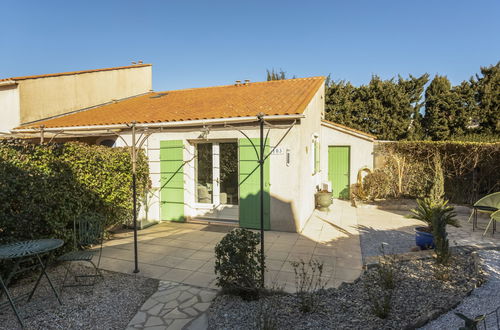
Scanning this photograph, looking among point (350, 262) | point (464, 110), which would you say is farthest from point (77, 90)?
point (464, 110)

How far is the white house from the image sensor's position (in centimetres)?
820

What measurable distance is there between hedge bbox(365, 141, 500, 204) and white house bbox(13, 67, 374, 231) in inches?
133

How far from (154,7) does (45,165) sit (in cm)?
892

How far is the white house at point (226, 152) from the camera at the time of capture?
820 cm

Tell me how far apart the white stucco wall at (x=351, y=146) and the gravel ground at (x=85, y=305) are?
31.9 feet

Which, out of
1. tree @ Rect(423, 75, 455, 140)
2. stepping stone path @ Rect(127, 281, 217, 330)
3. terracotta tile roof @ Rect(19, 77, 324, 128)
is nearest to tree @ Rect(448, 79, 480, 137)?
tree @ Rect(423, 75, 455, 140)

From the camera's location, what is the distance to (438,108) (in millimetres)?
17703

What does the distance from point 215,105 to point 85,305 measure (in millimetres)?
7448

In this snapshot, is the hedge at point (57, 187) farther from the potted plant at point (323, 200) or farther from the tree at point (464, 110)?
the tree at point (464, 110)

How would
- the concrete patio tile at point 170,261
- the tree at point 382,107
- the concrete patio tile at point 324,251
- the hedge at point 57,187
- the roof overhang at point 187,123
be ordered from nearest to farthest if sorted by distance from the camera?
1. the hedge at point 57,187
2. the concrete patio tile at point 170,261
3. the concrete patio tile at point 324,251
4. the roof overhang at point 187,123
5. the tree at point 382,107

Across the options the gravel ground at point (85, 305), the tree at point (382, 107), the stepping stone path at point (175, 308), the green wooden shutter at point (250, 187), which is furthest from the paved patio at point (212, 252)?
the tree at point (382, 107)

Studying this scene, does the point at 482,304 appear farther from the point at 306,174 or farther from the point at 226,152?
the point at 226,152

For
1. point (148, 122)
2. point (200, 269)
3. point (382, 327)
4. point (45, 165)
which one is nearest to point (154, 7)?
point (148, 122)

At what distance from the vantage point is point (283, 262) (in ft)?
19.8
